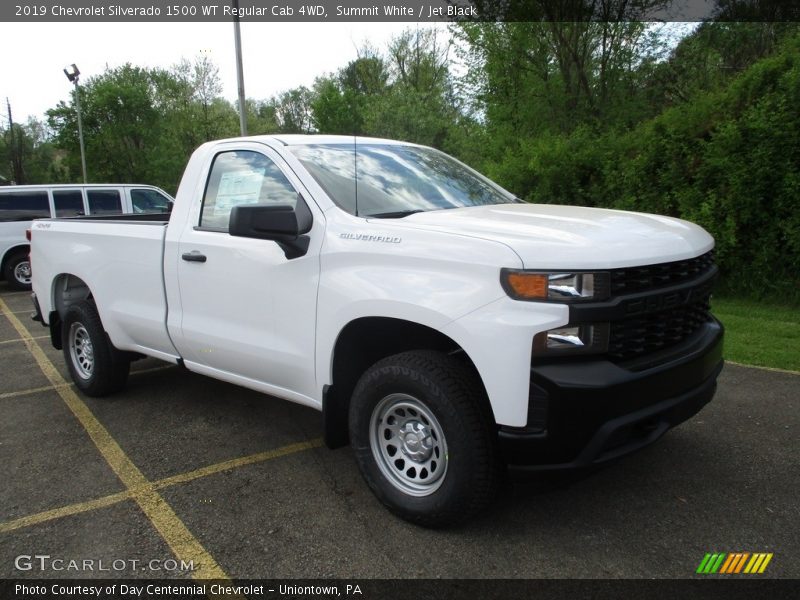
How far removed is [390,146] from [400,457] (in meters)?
2.13

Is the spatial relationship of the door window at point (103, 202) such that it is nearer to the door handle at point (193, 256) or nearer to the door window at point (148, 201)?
the door window at point (148, 201)

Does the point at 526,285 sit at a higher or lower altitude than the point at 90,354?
higher

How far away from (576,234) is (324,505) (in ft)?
6.34

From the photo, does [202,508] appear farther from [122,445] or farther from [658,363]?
[658,363]

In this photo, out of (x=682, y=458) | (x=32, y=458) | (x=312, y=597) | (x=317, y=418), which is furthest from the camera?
(x=317, y=418)

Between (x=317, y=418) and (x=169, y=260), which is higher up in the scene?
(x=169, y=260)

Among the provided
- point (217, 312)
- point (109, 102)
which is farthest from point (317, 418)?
point (109, 102)

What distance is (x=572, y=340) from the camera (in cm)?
261

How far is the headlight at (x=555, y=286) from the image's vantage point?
2.59 m

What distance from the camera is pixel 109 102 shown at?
3484cm

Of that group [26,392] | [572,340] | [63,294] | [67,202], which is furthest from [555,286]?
[67,202]

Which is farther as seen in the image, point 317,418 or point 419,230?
point 317,418

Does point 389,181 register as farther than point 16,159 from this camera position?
No

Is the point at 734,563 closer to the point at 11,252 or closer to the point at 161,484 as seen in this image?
the point at 161,484
